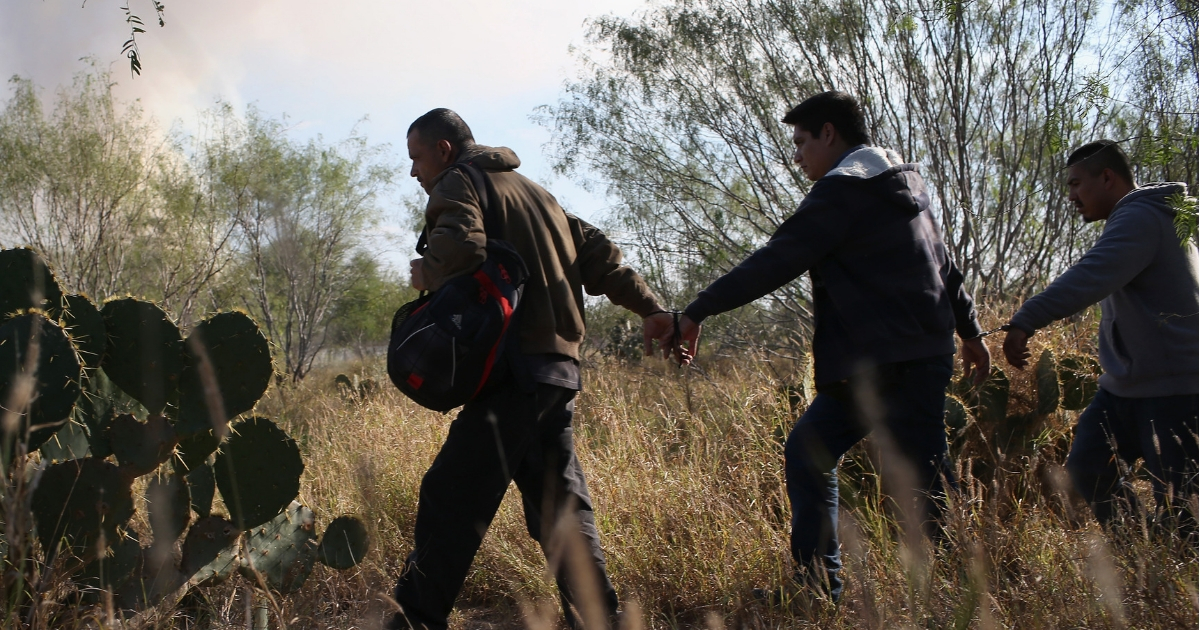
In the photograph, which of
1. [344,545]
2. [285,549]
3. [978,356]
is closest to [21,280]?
[285,549]

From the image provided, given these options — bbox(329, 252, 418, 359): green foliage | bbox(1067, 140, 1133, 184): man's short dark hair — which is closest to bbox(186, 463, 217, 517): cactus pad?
bbox(1067, 140, 1133, 184): man's short dark hair

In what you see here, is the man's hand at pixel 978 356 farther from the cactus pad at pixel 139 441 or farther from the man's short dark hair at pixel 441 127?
the cactus pad at pixel 139 441

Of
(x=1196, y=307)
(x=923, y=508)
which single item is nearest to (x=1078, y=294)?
(x=1196, y=307)

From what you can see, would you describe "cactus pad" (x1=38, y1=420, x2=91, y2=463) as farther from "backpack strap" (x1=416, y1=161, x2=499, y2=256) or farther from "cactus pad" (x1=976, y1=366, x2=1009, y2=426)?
"cactus pad" (x1=976, y1=366, x2=1009, y2=426)

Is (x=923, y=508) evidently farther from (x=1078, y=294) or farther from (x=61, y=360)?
(x=61, y=360)

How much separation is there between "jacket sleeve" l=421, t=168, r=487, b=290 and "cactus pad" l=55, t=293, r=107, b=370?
1.04 m

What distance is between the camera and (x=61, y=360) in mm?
2471

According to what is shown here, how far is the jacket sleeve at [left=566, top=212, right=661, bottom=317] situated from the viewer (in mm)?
3035

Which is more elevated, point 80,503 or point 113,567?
point 80,503

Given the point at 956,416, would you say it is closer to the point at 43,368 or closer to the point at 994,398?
the point at 994,398

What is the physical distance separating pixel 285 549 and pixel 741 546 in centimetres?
159

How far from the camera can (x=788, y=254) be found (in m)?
2.64

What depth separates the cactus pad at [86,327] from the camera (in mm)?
2660

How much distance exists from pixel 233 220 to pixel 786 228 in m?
13.8
